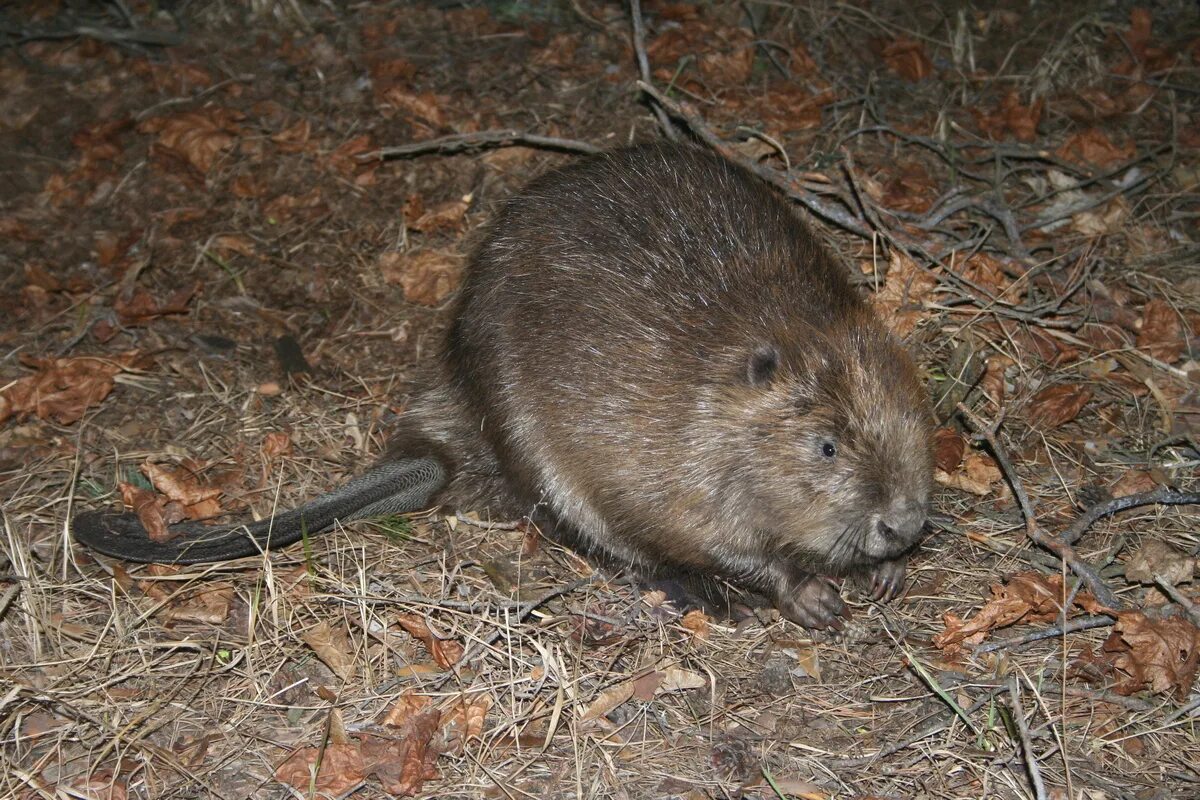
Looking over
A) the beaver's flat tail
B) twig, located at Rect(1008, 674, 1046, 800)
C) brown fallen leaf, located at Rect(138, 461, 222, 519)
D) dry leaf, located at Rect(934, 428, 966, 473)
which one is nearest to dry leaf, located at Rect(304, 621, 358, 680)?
the beaver's flat tail

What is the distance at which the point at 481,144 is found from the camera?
16.9ft

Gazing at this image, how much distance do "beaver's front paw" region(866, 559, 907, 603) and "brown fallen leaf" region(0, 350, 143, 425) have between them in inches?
118

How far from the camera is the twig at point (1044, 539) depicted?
3324 mm

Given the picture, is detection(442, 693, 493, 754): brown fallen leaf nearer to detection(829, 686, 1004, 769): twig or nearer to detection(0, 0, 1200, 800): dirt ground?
detection(0, 0, 1200, 800): dirt ground

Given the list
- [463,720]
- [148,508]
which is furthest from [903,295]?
[148,508]

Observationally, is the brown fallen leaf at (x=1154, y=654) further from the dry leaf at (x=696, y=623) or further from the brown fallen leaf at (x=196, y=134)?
the brown fallen leaf at (x=196, y=134)

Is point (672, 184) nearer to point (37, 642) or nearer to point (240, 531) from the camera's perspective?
point (240, 531)

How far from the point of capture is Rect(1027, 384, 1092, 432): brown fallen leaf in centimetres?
399

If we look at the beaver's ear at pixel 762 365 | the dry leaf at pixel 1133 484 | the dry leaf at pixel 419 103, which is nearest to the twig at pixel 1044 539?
the dry leaf at pixel 1133 484

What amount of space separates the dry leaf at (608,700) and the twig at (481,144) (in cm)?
251

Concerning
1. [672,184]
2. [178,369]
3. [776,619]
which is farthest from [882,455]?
[178,369]

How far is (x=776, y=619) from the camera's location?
11.8ft

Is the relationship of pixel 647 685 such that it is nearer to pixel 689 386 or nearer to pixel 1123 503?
pixel 689 386

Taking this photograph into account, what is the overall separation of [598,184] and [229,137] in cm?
243
